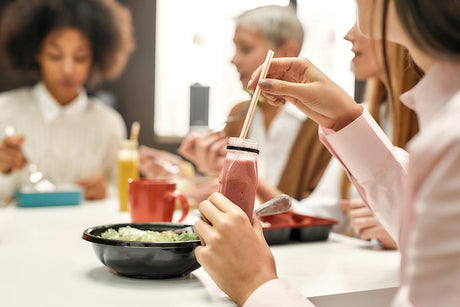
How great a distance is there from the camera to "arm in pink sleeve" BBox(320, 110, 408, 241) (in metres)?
0.99

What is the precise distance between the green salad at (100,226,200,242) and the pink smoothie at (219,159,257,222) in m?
0.13

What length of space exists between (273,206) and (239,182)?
0.26 meters

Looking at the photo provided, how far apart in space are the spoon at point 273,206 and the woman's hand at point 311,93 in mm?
196

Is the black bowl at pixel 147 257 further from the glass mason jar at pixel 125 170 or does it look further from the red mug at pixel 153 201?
the glass mason jar at pixel 125 170

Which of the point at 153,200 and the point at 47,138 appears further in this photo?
the point at 47,138

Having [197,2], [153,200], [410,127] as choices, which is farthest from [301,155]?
[197,2]

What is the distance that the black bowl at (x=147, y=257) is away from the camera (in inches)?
32.9

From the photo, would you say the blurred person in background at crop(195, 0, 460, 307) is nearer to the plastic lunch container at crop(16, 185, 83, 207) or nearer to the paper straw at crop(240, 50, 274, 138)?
the paper straw at crop(240, 50, 274, 138)

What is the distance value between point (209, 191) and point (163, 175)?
2.04ft

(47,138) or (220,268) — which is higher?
(220,268)

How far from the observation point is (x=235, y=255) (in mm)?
731

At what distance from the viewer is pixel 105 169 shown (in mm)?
3197

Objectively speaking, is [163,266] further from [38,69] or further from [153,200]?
[38,69]

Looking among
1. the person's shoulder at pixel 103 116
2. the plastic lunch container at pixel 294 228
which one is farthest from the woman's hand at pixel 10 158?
the plastic lunch container at pixel 294 228
